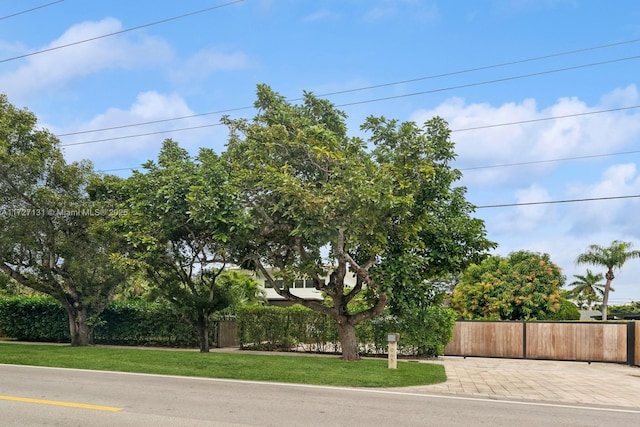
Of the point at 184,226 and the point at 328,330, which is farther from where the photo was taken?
the point at 328,330

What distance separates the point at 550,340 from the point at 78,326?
1842 cm

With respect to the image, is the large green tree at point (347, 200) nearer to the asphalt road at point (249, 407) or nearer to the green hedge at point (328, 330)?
the green hedge at point (328, 330)

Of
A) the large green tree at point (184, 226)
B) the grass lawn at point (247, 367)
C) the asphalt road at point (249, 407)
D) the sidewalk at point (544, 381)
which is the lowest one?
the sidewalk at point (544, 381)

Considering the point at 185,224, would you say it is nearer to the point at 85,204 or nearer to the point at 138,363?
the point at 138,363

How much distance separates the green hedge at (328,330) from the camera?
805 inches

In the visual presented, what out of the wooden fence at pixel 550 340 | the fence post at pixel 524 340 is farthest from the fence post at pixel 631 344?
the fence post at pixel 524 340

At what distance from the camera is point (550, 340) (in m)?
21.5

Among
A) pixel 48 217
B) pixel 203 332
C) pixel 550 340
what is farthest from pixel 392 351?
pixel 48 217

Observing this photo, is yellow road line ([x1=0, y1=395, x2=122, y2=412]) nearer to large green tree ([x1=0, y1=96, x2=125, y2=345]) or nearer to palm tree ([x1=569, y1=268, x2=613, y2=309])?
large green tree ([x1=0, y1=96, x2=125, y2=345])

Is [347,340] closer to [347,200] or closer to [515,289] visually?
[347,200]

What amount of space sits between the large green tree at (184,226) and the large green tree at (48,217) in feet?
6.41

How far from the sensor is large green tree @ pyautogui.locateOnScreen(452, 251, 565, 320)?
34.8 metres

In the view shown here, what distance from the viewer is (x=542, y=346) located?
848 inches

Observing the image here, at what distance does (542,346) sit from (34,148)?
65.4 feet
